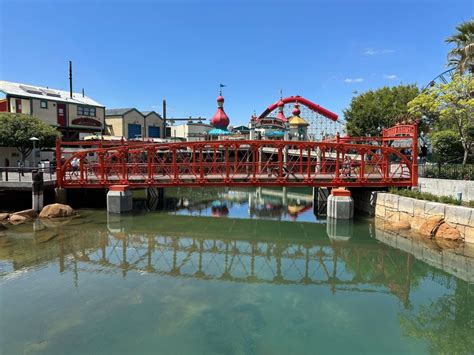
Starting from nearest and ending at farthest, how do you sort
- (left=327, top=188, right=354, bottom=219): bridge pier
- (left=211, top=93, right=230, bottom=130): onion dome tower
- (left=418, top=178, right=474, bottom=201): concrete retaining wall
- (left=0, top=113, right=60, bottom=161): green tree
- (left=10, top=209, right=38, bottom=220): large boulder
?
1. (left=418, top=178, right=474, bottom=201): concrete retaining wall
2. (left=10, top=209, right=38, bottom=220): large boulder
3. (left=327, top=188, right=354, bottom=219): bridge pier
4. (left=0, top=113, right=60, bottom=161): green tree
5. (left=211, top=93, right=230, bottom=130): onion dome tower

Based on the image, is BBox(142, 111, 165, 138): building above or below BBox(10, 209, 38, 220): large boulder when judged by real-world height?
above

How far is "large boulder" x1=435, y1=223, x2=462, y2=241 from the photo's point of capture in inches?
635

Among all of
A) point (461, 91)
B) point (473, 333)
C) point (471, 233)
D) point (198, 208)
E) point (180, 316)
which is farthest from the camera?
point (198, 208)

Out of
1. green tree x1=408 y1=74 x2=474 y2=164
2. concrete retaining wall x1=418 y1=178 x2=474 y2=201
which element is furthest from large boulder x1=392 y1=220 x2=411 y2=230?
green tree x1=408 y1=74 x2=474 y2=164

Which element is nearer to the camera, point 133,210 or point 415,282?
point 415,282

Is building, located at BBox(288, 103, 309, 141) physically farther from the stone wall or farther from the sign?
the sign

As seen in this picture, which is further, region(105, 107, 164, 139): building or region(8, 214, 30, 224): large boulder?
region(105, 107, 164, 139): building

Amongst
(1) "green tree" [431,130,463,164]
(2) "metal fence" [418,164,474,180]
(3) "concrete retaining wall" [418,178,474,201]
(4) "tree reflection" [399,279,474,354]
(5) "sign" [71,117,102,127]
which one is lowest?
(4) "tree reflection" [399,279,474,354]

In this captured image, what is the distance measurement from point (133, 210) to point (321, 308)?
19205 mm

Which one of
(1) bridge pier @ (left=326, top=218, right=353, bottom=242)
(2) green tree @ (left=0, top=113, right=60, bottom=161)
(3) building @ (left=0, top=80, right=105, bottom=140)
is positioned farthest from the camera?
(3) building @ (left=0, top=80, right=105, bottom=140)

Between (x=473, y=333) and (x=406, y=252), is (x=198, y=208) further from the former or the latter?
(x=473, y=333)

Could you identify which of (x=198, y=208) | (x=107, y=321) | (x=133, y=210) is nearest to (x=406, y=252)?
(x=107, y=321)

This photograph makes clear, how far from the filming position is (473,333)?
899cm

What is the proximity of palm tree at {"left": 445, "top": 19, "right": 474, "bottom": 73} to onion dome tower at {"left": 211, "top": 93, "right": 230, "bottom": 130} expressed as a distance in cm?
3401
